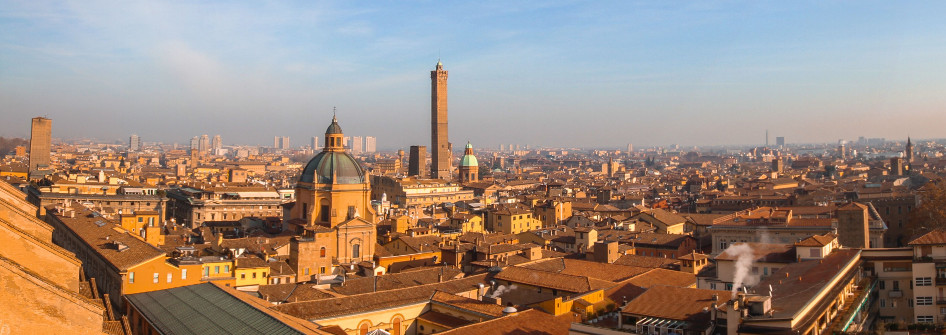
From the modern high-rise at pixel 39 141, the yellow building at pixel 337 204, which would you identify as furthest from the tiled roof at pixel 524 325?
the modern high-rise at pixel 39 141

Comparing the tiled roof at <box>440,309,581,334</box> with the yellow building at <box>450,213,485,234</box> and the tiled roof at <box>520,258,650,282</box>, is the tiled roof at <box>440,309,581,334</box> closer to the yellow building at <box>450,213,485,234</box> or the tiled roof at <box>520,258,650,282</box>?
the tiled roof at <box>520,258,650,282</box>

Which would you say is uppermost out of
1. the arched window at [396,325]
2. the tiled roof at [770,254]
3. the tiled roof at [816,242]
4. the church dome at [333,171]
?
the church dome at [333,171]

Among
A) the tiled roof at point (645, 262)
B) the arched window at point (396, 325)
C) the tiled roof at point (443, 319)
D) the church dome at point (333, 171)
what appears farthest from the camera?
the church dome at point (333, 171)

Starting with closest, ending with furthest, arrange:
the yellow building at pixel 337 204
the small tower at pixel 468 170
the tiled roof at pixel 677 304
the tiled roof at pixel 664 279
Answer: the tiled roof at pixel 677 304
the tiled roof at pixel 664 279
the yellow building at pixel 337 204
the small tower at pixel 468 170

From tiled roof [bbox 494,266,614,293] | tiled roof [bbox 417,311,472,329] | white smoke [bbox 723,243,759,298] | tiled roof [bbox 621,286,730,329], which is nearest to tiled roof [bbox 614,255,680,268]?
tiled roof [bbox 494,266,614,293]

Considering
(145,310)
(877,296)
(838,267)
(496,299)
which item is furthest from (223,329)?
(877,296)

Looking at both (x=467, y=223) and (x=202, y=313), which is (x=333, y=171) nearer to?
(x=467, y=223)

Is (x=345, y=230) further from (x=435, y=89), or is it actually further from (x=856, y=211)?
(x=435, y=89)

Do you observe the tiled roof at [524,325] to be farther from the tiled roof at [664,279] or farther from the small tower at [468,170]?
the small tower at [468,170]
